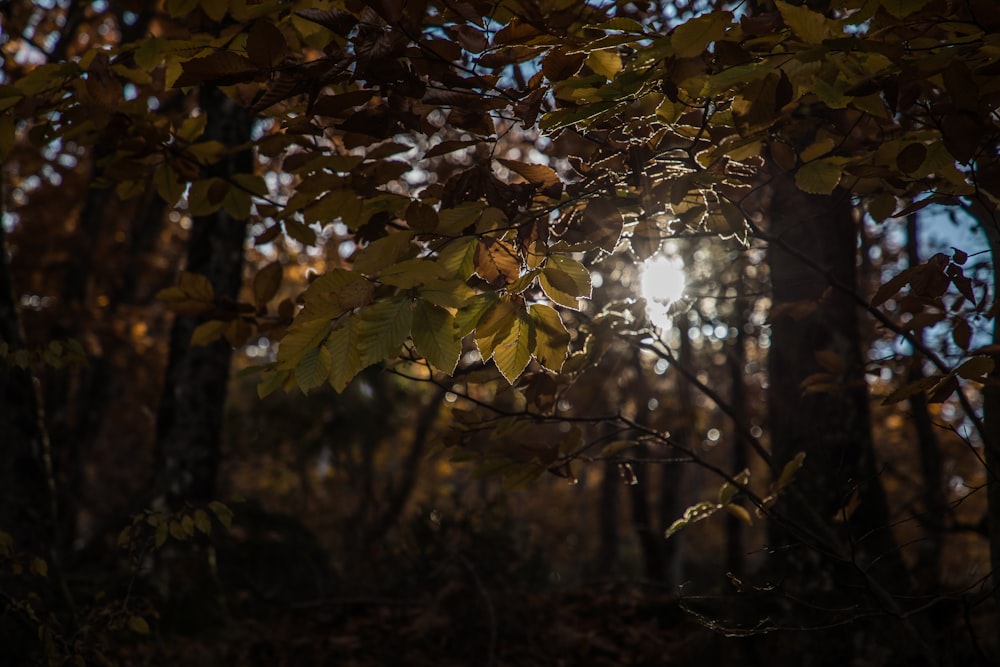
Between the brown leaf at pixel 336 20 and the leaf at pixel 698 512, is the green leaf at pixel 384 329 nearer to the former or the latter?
the brown leaf at pixel 336 20

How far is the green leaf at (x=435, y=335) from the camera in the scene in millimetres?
1267

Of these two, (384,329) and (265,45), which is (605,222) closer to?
(384,329)

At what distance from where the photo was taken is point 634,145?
1.63m

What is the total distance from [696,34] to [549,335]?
0.63m

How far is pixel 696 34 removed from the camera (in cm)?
124

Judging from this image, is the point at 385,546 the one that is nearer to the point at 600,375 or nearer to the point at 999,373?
the point at 999,373

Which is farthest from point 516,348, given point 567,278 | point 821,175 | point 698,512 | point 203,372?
point 203,372

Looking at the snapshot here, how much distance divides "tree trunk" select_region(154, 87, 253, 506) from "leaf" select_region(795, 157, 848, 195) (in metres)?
3.84

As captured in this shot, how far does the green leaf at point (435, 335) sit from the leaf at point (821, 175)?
1.02 metres

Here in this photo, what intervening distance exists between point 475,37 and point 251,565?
561 cm

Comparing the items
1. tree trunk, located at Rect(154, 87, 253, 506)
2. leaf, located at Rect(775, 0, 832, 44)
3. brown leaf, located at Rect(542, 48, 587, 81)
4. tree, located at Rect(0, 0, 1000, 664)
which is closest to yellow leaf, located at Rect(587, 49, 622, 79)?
tree, located at Rect(0, 0, 1000, 664)

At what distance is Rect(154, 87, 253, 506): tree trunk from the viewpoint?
15.6 ft

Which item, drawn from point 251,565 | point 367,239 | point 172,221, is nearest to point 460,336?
point 367,239

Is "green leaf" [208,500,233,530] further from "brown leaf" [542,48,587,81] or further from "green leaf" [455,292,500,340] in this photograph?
"brown leaf" [542,48,587,81]
